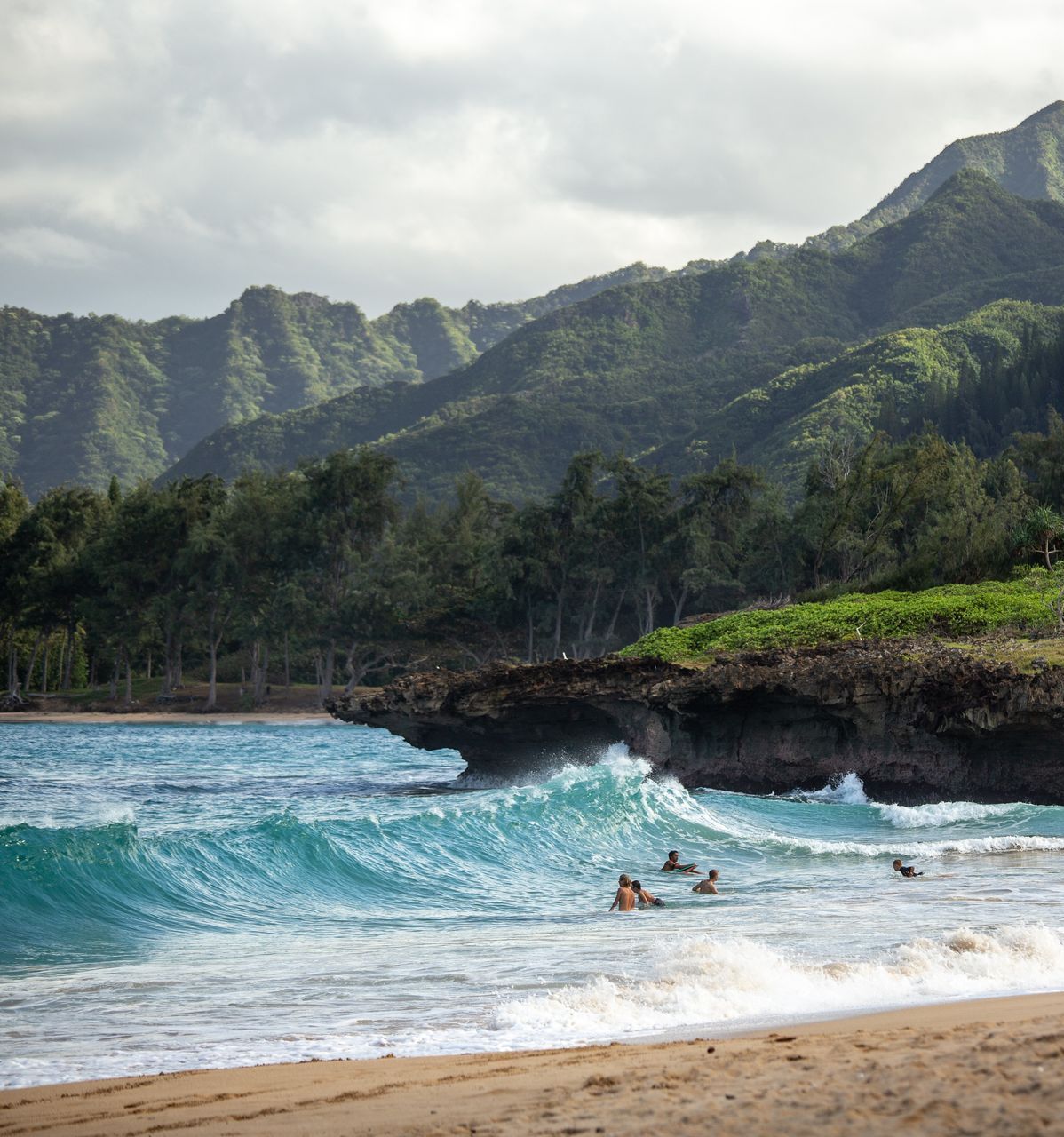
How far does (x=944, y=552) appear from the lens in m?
39.2

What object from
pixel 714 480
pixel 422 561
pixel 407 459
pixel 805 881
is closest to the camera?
pixel 805 881

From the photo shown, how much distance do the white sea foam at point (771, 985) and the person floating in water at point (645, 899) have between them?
11.1 ft

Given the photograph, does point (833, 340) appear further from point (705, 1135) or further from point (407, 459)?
point (705, 1135)

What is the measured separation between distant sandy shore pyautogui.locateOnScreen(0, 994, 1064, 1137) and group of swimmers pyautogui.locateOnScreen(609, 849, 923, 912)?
731 cm

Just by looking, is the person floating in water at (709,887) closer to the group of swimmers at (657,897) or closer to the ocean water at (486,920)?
the group of swimmers at (657,897)

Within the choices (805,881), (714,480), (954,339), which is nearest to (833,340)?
(954,339)

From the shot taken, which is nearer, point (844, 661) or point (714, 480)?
point (844, 661)

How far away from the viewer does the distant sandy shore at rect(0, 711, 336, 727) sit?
6962 cm

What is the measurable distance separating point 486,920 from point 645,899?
2.11 meters

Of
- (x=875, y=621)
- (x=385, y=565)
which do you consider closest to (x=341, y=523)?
(x=385, y=565)

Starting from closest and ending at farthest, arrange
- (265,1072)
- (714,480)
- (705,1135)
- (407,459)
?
(705,1135), (265,1072), (714,480), (407,459)

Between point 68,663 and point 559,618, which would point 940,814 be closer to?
point 559,618

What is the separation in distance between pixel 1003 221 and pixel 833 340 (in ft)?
143

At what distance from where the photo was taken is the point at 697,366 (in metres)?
184
